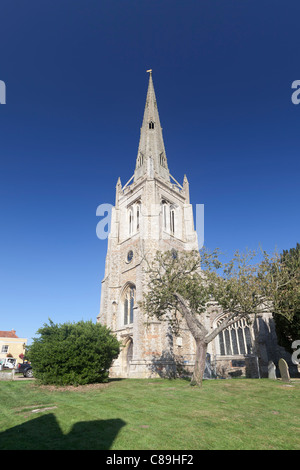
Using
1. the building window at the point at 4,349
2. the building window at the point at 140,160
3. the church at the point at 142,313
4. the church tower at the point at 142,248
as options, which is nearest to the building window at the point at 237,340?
the church at the point at 142,313

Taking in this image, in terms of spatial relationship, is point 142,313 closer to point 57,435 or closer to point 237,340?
point 237,340

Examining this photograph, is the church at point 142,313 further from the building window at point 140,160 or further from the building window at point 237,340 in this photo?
the building window at point 140,160

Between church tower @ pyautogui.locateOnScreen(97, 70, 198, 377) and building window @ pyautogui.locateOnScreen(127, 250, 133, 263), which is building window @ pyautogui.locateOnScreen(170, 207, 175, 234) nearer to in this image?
church tower @ pyautogui.locateOnScreen(97, 70, 198, 377)

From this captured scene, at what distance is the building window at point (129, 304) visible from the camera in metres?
26.3

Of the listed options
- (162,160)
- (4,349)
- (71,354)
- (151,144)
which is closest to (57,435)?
(71,354)

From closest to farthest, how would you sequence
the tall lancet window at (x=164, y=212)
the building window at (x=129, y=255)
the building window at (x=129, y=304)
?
the building window at (x=129, y=304)
the building window at (x=129, y=255)
the tall lancet window at (x=164, y=212)

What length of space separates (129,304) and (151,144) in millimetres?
21815

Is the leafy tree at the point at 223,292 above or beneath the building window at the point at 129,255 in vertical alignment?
beneath

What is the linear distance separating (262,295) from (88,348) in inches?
374

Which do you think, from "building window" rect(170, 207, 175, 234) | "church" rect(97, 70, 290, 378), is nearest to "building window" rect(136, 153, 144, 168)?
"church" rect(97, 70, 290, 378)

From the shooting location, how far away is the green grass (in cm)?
508

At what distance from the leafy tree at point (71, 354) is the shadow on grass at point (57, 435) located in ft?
23.5
